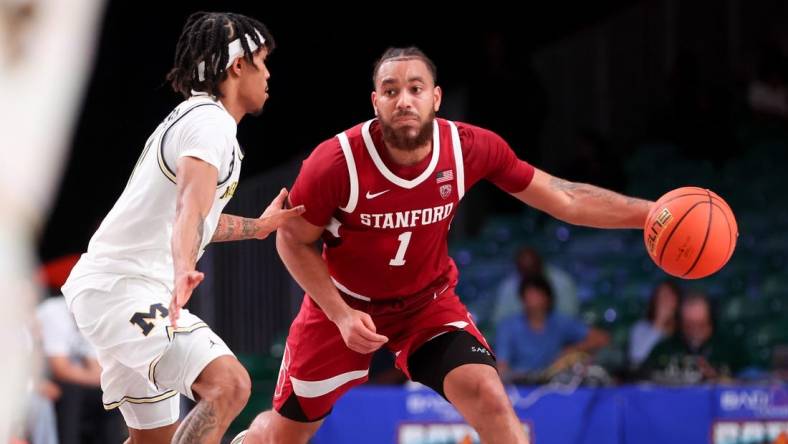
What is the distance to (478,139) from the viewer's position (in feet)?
15.6

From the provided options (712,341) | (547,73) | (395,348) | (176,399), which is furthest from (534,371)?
(547,73)

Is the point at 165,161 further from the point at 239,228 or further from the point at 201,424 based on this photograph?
the point at 201,424

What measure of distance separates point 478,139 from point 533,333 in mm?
3913

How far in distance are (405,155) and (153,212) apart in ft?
3.77

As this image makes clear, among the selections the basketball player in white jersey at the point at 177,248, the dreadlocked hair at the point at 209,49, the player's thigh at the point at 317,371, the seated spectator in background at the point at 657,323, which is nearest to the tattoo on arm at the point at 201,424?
the basketball player in white jersey at the point at 177,248

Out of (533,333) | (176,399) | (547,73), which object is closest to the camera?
(176,399)

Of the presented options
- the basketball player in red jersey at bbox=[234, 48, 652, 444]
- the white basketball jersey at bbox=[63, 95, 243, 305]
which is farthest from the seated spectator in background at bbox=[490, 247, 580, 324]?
the white basketball jersey at bbox=[63, 95, 243, 305]

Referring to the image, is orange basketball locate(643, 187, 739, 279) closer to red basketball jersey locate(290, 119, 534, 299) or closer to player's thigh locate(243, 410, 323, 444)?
red basketball jersey locate(290, 119, 534, 299)

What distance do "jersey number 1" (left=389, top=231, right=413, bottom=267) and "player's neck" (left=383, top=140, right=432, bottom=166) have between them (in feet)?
0.99

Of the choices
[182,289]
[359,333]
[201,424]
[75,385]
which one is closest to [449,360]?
[359,333]

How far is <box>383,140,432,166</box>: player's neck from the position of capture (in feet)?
14.9

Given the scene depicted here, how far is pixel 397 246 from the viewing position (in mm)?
4648

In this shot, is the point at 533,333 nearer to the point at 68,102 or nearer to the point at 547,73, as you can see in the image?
the point at 547,73

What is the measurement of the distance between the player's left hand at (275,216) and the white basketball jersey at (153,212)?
31 centimetres
